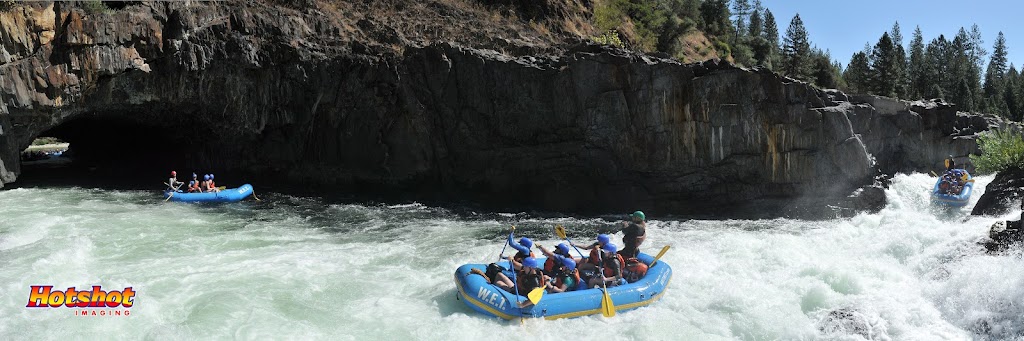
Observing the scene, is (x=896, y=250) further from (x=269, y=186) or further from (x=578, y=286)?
(x=269, y=186)

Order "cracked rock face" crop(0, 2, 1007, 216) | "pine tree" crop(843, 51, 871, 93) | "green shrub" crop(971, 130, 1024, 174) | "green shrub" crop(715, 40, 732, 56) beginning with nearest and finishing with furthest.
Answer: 1. "green shrub" crop(971, 130, 1024, 174)
2. "cracked rock face" crop(0, 2, 1007, 216)
3. "green shrub" crop(715, 40, 732, 56)
4. "pine tree" crop(843, 51, 871, 93)

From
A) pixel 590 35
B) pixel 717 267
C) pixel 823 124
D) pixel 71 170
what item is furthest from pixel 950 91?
pixel 71 170

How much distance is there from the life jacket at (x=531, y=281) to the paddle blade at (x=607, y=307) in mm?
1061

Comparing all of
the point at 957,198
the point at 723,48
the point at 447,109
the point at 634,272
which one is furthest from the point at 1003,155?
the point at 723,48

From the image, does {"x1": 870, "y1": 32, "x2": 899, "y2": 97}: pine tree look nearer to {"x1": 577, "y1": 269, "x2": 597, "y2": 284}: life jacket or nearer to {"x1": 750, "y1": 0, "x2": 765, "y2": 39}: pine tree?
{"x1": 750, "y1": 0, "x2": 765, "y2": 39}: pine tree

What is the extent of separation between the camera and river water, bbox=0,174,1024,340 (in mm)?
9727

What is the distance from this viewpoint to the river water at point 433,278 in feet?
31.9

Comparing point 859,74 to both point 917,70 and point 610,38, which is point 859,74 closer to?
point 917,70

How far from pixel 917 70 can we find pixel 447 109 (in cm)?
5735

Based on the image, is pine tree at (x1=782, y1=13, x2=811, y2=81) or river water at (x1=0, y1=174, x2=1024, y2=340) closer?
river water at (x1=0, y1=174, x2=1024, y2=340)

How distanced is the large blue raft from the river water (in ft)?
0.68

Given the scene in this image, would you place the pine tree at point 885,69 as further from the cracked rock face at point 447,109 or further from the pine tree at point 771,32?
the cracked rock face at point 447,109

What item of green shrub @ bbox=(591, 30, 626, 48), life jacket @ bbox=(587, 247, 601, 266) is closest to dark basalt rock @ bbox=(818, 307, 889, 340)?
life jacket @ bbox=(587, 247, 601, 266)

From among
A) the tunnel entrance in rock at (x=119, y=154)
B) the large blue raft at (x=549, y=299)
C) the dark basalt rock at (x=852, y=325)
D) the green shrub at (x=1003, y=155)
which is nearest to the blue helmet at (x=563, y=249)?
the large blue raft at (x=549, y=299)
